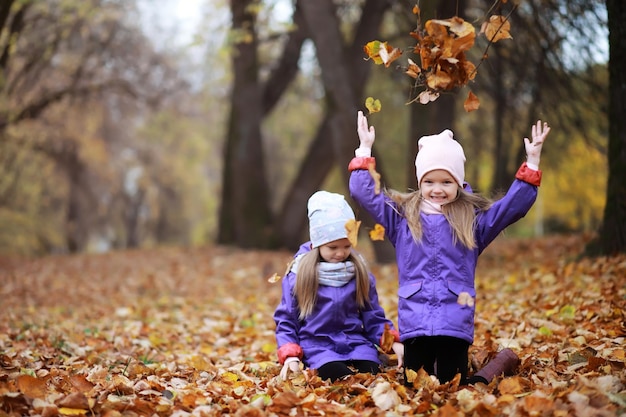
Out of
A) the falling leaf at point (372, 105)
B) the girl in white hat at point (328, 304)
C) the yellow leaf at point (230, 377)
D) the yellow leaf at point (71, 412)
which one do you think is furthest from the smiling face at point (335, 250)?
the yellow leaf at point (71, 412)

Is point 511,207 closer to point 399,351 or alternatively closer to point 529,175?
point 529,175

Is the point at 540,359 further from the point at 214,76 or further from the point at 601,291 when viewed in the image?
the point at 214,76

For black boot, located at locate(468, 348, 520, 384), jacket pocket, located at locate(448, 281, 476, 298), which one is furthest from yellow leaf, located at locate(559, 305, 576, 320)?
jacket pocket, located at locate(448, 281, 476, 298)

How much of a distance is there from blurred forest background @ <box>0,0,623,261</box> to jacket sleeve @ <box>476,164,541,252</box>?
0.81 meters

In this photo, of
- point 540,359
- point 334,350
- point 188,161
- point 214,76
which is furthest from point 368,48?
point 188,161

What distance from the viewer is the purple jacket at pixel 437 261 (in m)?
3.35

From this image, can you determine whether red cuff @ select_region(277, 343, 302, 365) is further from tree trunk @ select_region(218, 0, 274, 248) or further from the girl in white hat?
tree trunk @ select_region(218, 0, 274, 248)

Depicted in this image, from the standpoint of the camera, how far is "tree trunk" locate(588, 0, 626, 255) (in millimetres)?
5879

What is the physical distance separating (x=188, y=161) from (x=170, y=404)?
22326 millimetres

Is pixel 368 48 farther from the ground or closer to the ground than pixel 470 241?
farther from the ground

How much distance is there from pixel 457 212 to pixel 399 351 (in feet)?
3.16

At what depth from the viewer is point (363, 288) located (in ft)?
12.9

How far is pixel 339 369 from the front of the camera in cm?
372

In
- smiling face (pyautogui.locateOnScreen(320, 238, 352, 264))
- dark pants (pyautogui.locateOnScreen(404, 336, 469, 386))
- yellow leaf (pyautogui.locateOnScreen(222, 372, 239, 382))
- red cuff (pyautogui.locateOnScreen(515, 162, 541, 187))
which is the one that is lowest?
yellow leaf (pyautogui.locateOnScreen(222, 372, 239, 382))
